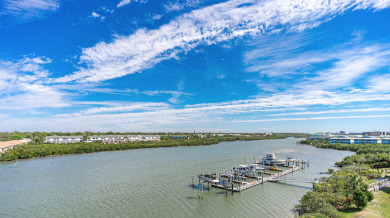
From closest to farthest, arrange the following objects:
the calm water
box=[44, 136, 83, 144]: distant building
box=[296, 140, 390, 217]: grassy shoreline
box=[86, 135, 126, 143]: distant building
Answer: box=[296, 140, 390, 217]: grassy shoreline → the calm water → box=[44, 136, 83, 144]: distant building → box=[86, 135, 126, 143]: distant building

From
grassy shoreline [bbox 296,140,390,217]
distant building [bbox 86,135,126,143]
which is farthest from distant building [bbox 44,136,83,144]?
grassy shoreline [bbox 296,140,390,217]

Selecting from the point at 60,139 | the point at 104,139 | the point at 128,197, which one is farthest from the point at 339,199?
the point at 60,139

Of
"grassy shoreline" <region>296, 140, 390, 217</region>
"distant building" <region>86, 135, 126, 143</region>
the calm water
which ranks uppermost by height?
"distant building" <region>86, 135, 126, 143</region>

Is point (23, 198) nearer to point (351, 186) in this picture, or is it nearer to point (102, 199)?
point (102, 199)

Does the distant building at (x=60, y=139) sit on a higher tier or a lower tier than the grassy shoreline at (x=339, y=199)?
higher

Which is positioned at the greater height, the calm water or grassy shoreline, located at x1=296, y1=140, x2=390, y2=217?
grassy shoreline, located at x1=296, y1=140, x2=390, y2=217

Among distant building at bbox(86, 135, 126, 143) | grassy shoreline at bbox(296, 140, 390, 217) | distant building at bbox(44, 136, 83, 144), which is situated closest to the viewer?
grassy shoreline at bbox(296, 140, 390, 217)

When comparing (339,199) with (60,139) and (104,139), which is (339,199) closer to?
(104,139)

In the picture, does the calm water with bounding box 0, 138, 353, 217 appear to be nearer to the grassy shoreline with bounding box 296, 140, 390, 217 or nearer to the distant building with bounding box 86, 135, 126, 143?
the grassy shoreline with bounding box 296, 140, 390, 217

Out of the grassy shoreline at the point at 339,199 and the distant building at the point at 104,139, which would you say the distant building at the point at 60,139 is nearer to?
the distant building at the point at 104,139

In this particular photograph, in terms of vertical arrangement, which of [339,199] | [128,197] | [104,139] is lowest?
[128,197]

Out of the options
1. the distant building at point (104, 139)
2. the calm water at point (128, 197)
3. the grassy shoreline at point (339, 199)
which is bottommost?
the calm water at point (128, 197)

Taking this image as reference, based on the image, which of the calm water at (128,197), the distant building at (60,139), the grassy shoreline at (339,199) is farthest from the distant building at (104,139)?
the grassy shoreline at (339,199)
